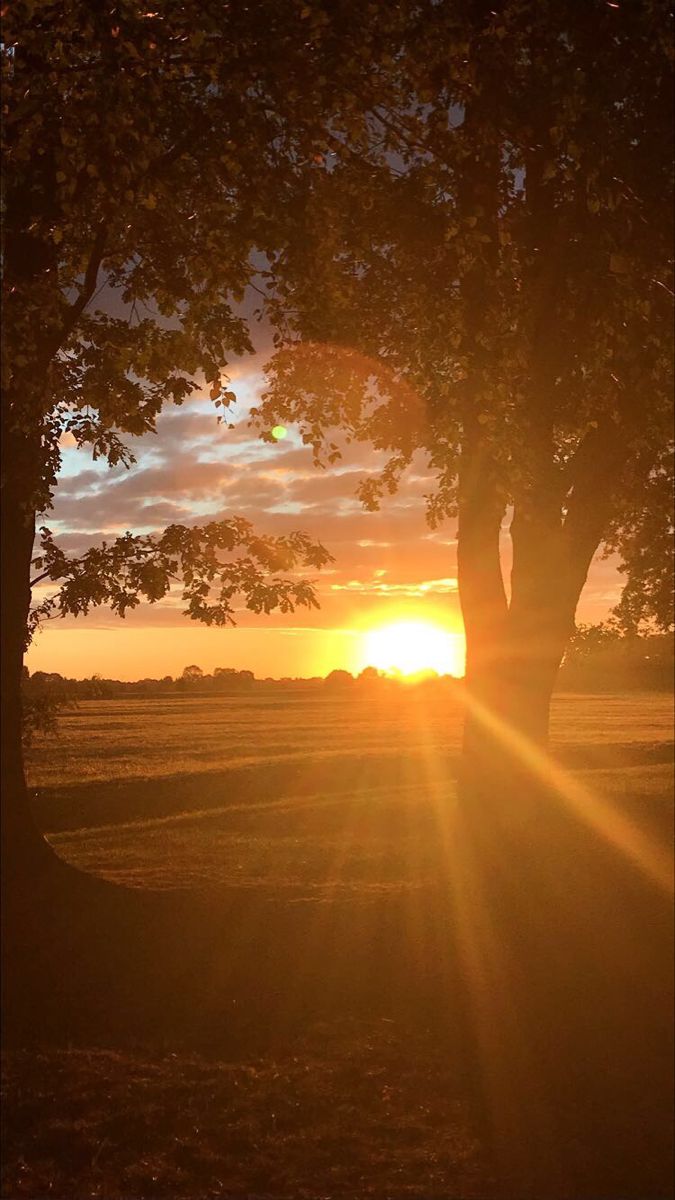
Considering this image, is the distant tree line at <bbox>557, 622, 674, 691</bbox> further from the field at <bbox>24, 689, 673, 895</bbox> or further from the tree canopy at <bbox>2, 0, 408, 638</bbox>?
the tree canopy at <bbox>2, 0, 408, 638</bbox>

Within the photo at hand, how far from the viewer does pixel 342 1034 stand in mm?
9406

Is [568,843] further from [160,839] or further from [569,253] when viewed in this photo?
[569,253]

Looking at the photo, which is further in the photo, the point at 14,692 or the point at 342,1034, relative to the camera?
the point at 14,692

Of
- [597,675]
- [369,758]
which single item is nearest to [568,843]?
[369,758]

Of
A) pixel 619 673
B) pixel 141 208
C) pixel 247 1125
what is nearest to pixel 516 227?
pixel 141 208

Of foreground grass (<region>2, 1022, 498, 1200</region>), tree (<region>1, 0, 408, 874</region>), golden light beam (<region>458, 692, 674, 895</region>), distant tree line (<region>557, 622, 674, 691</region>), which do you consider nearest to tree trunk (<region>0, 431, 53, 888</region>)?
tree (<region>1, 0, 408, 874</region>)

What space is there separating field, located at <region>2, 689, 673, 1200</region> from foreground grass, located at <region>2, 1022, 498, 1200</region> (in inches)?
0.7

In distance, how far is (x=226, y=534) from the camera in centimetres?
1216

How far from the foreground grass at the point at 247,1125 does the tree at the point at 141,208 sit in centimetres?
319

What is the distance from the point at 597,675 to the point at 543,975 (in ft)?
228

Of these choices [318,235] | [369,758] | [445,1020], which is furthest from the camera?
[369,758]

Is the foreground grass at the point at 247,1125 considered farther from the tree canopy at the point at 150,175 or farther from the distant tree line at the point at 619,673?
the distant tree line at the point at 619,673

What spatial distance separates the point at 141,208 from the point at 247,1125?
7.70 m

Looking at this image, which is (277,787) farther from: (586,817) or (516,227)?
(516,227)
